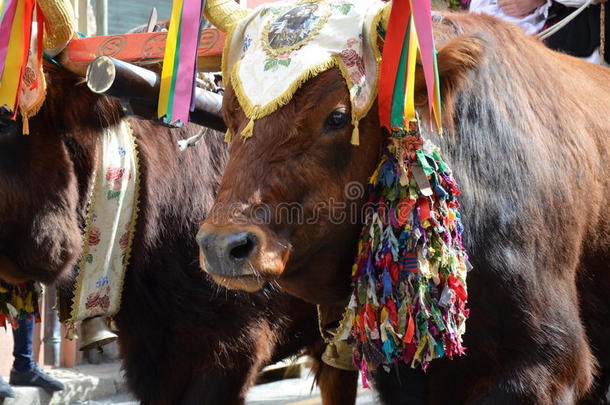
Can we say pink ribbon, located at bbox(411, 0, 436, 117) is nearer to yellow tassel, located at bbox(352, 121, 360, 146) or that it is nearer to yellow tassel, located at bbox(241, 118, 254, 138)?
yellow tassel, located at bbox(352, 121, 360, 146)

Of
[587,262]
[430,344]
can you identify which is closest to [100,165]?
[430,344]

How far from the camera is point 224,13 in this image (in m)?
3.34

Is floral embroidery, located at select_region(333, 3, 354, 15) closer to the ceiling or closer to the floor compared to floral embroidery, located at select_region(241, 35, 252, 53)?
closer to the ceiling

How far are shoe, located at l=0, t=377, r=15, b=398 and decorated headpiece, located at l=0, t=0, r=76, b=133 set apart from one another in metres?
2.66

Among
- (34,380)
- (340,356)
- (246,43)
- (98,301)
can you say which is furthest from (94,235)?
(34,380)

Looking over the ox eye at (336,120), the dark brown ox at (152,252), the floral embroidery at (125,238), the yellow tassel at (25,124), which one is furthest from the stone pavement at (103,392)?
the ox eye at (336,120)

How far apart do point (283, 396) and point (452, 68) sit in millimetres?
4543

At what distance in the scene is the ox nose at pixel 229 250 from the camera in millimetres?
2680

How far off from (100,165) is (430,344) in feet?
5.68

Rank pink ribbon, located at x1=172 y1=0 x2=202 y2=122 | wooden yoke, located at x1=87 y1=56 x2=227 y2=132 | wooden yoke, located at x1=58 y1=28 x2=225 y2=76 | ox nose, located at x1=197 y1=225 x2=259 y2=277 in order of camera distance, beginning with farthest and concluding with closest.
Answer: wooden yoke, located at x1=58 y1=28 x2=225 y2=76
wooden yoke, located at x1=87 y1=56 x2=227 y2=132
pink ribbon, located at x1=172 y1=0 x2=202 y2=122
ox nose, located at x1=197 y1=225 x2=259 y2=277

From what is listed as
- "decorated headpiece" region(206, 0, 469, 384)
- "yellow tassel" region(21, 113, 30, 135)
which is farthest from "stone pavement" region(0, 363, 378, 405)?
"decorated headpiece" region(206, 0, 469, 384)

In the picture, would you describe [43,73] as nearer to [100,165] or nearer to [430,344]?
[100,165]

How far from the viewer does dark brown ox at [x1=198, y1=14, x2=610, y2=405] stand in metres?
2.81

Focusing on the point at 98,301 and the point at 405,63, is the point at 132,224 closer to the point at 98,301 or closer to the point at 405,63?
the point at 98,301
